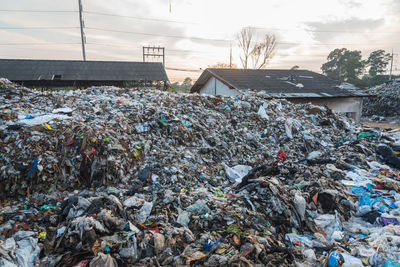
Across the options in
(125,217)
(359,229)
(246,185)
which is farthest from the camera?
(246,185)

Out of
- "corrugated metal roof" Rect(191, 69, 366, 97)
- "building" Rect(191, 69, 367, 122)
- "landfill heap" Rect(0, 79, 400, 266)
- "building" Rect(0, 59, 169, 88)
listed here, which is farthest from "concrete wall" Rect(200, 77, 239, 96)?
"landfill heap" Rect(0, 79, 400, 266)

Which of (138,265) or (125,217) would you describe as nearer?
(138,265)

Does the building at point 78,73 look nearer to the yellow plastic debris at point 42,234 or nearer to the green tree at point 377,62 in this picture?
the yellow plastic debris at point 42,234

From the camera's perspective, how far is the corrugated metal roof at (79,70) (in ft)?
48.4

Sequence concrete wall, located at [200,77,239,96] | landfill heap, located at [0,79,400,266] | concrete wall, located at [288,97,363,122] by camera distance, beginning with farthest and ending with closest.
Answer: concrete wall, located at [200,77,239,96] < concrete wall, located at [288,97,363,122] < landfill heap, located at [0,79,400,266]

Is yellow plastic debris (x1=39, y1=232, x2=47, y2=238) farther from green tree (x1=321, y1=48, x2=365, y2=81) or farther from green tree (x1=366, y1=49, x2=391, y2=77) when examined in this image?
green tree (x1=366, y1=49, x2=391, y2=77)

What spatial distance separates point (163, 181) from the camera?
14.6 ft

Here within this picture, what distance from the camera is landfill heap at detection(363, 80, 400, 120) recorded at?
19.3 meters

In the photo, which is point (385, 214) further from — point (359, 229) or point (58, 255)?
point (58, 255)

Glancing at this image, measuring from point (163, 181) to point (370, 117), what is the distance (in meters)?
22.5

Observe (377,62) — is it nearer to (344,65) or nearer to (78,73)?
(344,65)

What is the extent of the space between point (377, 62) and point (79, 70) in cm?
4171

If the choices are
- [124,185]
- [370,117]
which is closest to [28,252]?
[124,185]

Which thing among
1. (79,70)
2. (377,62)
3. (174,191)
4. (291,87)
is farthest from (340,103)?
(377,62)
